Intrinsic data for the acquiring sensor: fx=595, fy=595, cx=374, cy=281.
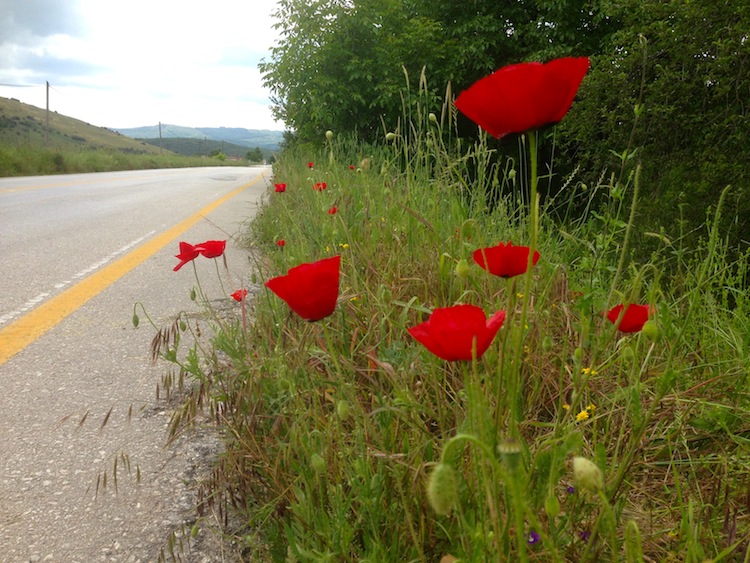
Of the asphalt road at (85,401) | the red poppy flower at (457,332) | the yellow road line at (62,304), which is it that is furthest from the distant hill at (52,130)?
the red poppy flower at (457,332)

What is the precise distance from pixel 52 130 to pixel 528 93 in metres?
81.6

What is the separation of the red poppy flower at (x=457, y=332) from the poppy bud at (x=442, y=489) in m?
0.23

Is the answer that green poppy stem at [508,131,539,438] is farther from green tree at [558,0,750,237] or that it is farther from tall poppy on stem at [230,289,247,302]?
green tree at [558,0,750,237]

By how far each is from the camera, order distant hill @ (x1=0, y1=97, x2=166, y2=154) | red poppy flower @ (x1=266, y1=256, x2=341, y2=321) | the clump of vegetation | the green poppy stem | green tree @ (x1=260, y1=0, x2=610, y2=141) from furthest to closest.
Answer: distant hill @ (x1=0, y1=97, x2=166, y2=154) → green tree @ (x1=260, y1=0, x2=610, y2=141) → red poppy flower @ (x1=266, y1=256, x2=341, y2=321) → the clump of vegetation → the green poppy stem

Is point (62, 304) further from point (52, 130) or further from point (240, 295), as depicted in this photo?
point (52, 130)

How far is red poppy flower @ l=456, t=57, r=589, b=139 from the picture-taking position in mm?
765

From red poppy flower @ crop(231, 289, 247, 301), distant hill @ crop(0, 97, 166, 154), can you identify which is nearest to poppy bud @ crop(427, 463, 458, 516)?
red poppy flower @ crop(231, 289, 247, 301)

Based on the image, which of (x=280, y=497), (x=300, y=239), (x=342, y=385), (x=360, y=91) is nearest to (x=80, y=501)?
(x=280, y=497)

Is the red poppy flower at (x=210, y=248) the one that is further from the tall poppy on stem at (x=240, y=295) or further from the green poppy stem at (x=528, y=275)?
the green poppy stem at (x=528, y=275)

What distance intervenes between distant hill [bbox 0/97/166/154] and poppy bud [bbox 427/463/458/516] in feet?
188

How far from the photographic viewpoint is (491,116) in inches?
32.1

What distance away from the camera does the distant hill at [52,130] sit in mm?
58125

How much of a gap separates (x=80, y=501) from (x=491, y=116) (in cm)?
123

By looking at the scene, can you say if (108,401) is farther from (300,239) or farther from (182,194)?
(182,194)
